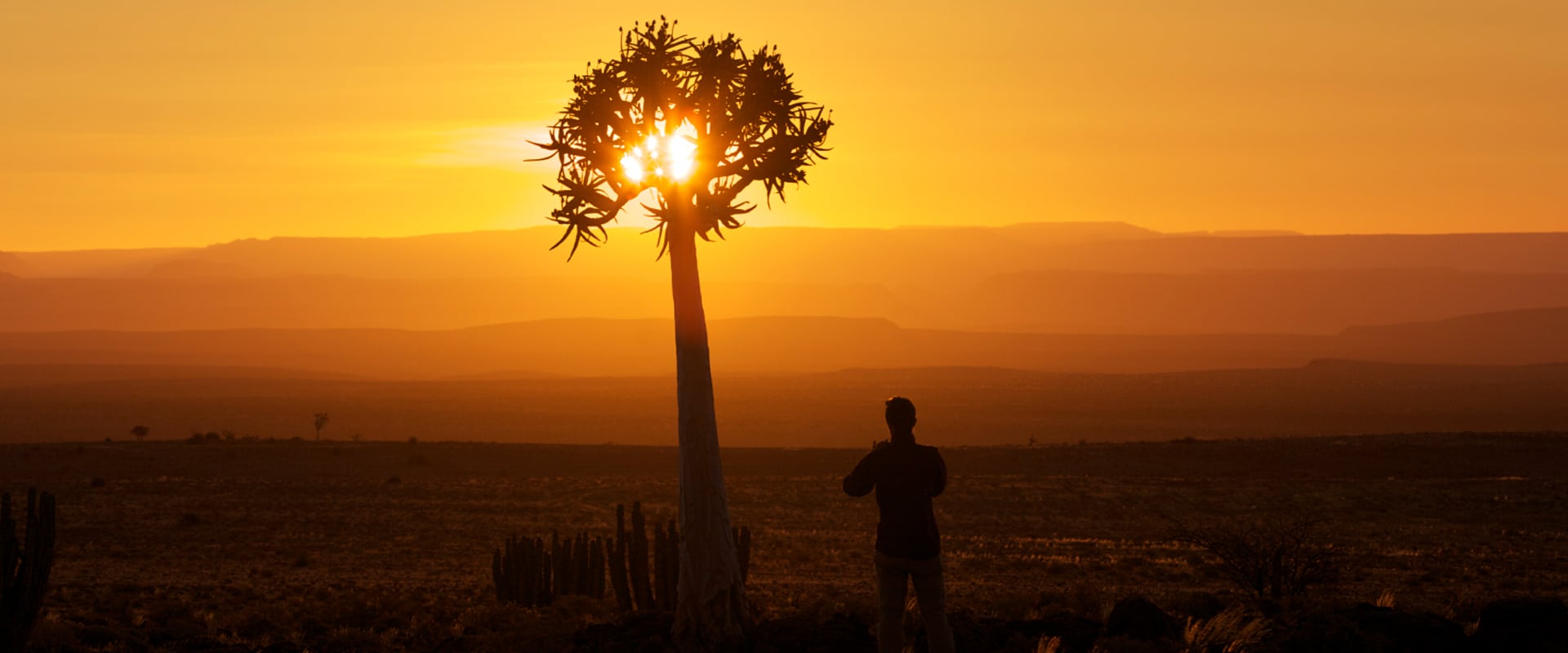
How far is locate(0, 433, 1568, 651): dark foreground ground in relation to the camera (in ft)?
50.9

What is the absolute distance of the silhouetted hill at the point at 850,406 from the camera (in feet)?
275

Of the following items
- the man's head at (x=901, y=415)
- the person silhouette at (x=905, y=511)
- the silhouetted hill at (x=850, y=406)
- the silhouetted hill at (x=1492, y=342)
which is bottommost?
the person silhouette at (x=905, y=511)

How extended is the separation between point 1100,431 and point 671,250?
71.6 metres

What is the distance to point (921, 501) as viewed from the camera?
1045 cm

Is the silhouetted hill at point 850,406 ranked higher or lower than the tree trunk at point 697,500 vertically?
higher

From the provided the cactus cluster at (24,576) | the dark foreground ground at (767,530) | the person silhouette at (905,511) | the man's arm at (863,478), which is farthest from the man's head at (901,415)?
the cactus cluster at (24,576)

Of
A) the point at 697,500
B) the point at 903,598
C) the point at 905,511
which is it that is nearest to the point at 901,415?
the point at 905,511

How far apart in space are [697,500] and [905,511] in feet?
11.9

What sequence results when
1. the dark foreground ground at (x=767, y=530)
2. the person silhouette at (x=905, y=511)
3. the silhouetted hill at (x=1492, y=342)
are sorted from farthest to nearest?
the silhouetted hill at (x=1492, y=342) → the dark foreground ground at (x=767, y=530) → the person silhouette at (x=905, y=511)

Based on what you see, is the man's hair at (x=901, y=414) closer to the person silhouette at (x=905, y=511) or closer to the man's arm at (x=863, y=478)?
the person silhouette at (x=905, y=511)

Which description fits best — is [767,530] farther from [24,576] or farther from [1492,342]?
[1492,342]

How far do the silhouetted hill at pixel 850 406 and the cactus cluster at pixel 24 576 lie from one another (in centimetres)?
6289

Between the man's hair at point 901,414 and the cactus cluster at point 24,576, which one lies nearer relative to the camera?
the man's hair at point 901,414

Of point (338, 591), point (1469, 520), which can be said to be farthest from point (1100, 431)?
point (338, 591)
